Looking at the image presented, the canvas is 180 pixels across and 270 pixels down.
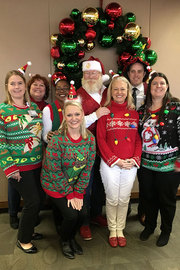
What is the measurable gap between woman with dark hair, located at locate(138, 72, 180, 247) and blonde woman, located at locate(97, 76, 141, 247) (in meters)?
0.11

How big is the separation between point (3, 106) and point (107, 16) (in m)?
1.63

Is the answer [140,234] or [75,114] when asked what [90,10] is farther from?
[140,234]

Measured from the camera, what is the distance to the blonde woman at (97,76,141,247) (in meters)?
2.10

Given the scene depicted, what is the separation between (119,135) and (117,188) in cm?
52

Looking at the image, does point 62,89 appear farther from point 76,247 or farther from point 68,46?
point 76,247

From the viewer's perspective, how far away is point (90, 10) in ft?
7.96

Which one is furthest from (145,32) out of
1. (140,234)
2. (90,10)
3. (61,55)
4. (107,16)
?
(140,234)

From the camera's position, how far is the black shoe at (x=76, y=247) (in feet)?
7.00

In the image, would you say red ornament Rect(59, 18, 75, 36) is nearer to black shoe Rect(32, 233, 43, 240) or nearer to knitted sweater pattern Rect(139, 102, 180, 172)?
knitted sweater pattern Rect(139, 102, 180, 172)

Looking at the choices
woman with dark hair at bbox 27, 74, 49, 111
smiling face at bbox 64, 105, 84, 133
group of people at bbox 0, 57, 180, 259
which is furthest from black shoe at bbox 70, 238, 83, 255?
woman with dark hair at bbox 27, 74, 49, 111

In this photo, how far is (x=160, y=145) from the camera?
204 cm

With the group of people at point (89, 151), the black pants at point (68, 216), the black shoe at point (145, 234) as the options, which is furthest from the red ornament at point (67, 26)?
the black shoe at point (145, 234)

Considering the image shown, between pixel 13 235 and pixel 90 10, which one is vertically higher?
pixel 90 10

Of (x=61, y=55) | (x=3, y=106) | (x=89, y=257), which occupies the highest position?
(x=61, y=55)
